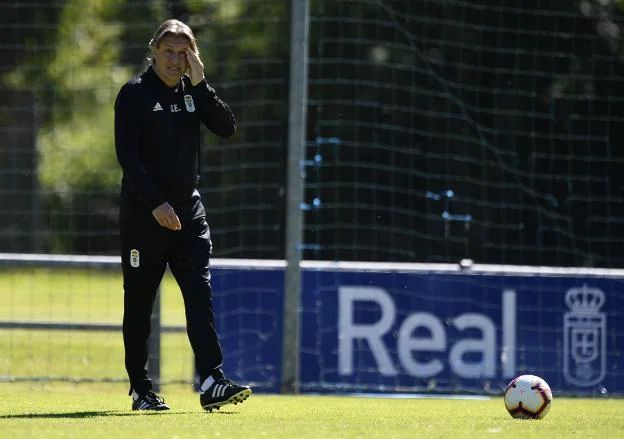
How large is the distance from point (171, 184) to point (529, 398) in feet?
6.90

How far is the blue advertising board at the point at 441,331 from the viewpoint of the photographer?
9.77m

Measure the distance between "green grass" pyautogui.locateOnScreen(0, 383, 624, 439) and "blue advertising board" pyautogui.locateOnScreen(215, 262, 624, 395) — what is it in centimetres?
66

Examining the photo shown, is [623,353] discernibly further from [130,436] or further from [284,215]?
[130,436]

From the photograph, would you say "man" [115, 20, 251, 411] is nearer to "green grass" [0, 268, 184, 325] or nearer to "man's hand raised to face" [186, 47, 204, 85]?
"man's hand raised to face" [186, 47, 204, 85]

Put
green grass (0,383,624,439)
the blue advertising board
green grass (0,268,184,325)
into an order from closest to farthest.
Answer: green grass (0,383,624,439) < the blue advertising board < green grass (0,268,184,325)

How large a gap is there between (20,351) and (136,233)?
4904 mm

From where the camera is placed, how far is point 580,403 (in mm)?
9195

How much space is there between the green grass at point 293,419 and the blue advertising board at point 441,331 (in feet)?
2.17

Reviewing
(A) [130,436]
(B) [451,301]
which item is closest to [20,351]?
(B) [451,301]

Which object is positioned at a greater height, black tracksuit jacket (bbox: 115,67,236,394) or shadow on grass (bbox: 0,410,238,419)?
black tracksuit jacket (bbox: 115,67,236,394)

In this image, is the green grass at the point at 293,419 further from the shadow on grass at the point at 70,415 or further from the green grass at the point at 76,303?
the green grass at the point at 76,303

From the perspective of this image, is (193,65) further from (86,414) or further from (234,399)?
(86,414)

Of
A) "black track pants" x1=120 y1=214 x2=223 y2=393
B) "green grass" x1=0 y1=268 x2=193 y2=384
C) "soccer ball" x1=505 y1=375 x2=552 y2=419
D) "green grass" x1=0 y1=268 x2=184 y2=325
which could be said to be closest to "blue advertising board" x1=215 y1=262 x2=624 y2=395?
"green grass" x1=0 y1=268 x2=193 y2=384

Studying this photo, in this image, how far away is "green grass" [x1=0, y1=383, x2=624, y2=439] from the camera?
6023 mm
